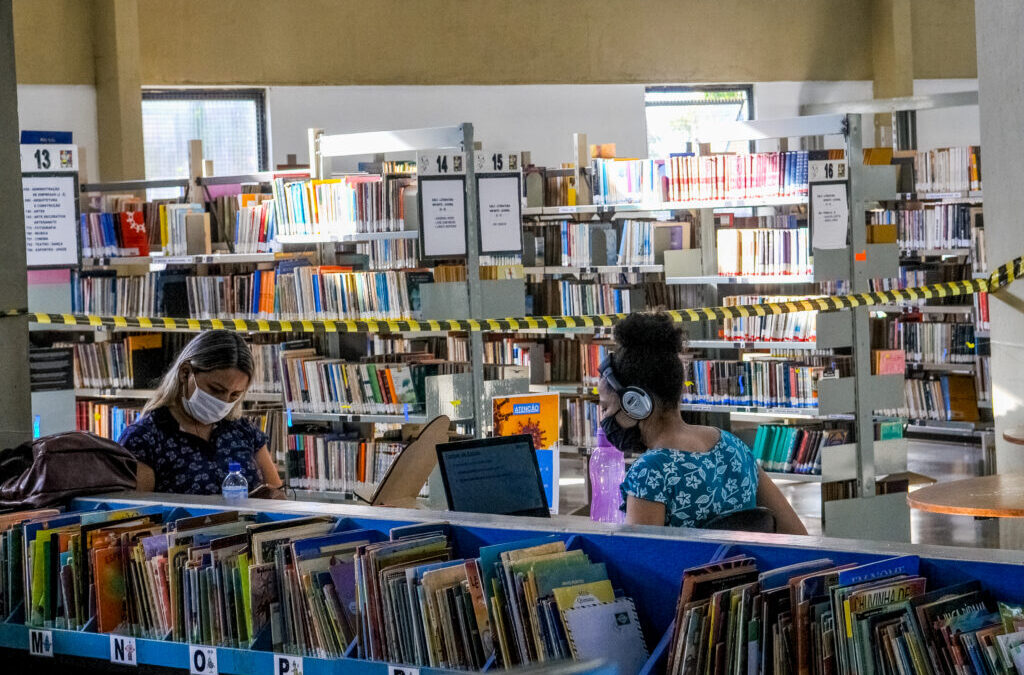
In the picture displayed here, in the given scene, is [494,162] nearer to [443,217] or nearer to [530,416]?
[443,217]

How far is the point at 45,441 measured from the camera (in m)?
3.55

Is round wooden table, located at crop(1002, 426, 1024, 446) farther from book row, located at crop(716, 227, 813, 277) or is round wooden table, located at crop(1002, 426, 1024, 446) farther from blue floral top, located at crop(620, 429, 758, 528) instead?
blue floral top, located at crop(620, 429, 758, 528)

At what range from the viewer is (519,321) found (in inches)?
253

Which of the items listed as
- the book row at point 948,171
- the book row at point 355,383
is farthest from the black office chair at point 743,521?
the book row at point 948,171

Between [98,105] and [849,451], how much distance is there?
794 cm

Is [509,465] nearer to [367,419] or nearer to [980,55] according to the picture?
[367,419]

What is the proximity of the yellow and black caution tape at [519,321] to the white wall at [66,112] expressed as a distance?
19.6ft

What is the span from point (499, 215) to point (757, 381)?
2081 millimetres

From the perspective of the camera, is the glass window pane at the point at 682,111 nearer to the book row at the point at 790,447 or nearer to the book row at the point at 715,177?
the book row at the point at 715,177

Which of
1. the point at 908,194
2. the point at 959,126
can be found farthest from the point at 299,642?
the point at 959,126

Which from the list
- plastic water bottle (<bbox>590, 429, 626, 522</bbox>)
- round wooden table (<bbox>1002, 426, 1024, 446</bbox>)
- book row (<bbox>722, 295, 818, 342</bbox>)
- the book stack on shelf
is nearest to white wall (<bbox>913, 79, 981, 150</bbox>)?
the book stack on shelf

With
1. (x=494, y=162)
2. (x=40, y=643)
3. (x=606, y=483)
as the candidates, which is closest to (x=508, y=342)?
(x=494, y=162)

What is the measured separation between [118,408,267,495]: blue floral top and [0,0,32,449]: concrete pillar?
1.12ft

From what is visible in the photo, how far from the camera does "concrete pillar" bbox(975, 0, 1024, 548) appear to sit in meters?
6.56
